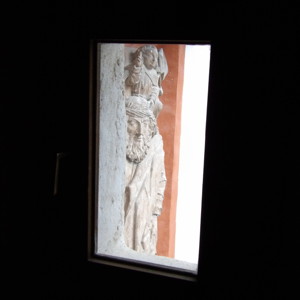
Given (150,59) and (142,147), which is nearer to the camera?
(142,147)

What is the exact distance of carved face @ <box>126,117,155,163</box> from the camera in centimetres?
272

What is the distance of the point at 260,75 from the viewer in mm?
702

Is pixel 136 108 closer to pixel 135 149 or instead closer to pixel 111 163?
pixel 135 149

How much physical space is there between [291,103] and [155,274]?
0.56 meters

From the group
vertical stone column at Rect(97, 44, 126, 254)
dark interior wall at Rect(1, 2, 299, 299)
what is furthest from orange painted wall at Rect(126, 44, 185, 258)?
dark interior wall at Rect(1, 2, 299, 299)

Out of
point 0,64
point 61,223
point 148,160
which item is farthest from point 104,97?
point 148,160

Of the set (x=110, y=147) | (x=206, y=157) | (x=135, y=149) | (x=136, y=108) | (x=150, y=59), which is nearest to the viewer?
(x=206, y=157)

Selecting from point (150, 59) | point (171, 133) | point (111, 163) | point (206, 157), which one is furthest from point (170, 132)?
point (206, 157)

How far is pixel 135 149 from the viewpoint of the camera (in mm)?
2809

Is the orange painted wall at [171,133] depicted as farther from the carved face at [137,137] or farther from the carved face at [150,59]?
the carved face at [137,137]

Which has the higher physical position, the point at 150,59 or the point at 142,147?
the point at 150,59

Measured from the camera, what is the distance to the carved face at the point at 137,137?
272 centimetres

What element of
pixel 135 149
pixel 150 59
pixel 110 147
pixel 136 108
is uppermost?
pixel 150 59

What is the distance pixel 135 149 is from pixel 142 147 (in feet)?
0.30
